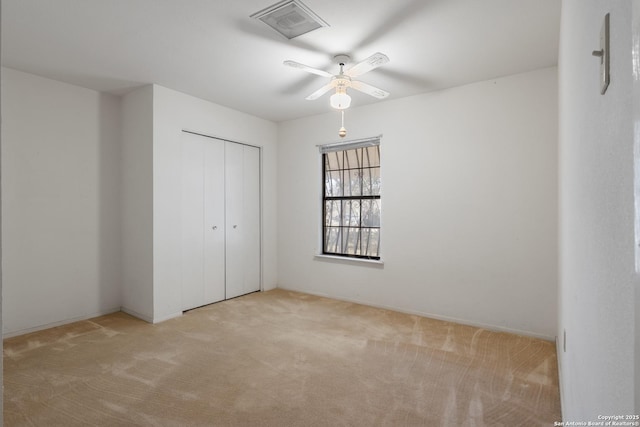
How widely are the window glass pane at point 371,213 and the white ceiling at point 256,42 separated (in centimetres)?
145

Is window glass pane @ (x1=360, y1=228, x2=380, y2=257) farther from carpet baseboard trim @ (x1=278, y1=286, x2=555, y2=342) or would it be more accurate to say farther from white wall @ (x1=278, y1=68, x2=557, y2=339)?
carpet baseboard trim @ (x1=278, y1=286, x2=555, y2=342)

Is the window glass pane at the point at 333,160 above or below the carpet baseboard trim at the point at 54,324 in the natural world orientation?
above

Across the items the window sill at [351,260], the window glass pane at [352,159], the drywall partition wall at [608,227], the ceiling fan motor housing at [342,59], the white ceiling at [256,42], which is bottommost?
the window sill at [351,260]

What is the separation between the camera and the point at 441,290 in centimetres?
383

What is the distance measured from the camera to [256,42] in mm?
2770

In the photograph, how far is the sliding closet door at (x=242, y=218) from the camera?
4.68 meters

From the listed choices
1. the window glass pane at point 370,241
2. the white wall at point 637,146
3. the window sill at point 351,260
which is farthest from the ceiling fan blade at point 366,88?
the white wall at point 637,146

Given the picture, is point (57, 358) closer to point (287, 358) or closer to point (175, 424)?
point (175, 424)

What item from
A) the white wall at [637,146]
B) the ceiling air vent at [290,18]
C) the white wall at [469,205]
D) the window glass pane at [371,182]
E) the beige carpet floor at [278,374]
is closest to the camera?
the white wall at [637,146]

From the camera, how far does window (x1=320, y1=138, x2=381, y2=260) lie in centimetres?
445

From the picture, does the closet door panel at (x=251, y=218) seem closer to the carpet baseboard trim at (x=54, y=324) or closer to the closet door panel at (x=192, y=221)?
the closet door panel at (x=192, y=221)

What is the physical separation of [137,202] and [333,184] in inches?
99.4

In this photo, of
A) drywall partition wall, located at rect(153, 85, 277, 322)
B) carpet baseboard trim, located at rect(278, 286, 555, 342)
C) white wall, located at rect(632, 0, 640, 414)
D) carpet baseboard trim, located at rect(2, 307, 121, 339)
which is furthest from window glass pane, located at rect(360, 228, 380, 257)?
white wall, located at rect(632, 0, 640, 414)

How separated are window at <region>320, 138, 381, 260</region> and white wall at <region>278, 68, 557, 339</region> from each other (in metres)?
0.19
